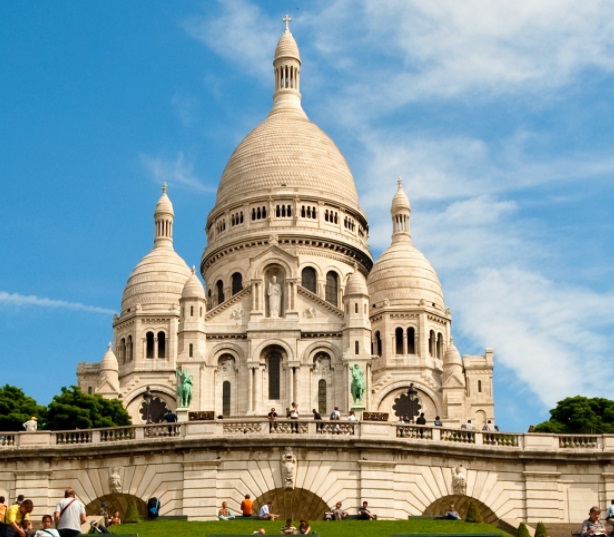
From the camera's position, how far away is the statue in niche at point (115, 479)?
47031 mm

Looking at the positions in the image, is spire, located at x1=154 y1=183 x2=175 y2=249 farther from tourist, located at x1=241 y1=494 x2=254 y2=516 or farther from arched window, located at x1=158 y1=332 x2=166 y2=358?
tourist, located at x1=241 y1=494 x2=254 y2=516

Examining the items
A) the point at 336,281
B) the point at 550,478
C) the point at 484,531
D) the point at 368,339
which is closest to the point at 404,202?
the point at 336,281

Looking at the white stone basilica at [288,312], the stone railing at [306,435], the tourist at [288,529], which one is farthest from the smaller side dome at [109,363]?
the tourist at [288,529]

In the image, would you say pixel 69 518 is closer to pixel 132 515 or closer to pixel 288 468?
pixel 132 515

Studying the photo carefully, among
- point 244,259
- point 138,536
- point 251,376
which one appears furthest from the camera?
point 244,259

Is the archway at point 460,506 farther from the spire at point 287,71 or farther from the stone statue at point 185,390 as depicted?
the spire at point 287,71

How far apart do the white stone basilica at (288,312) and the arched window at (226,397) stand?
0.10m

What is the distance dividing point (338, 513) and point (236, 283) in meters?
79.5

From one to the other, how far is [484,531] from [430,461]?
7222mm

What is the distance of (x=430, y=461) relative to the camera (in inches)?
1861

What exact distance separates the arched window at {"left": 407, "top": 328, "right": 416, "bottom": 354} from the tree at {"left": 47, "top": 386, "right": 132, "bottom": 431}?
28.7 meters

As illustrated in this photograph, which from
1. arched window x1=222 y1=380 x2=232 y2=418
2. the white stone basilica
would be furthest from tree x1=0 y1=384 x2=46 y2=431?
arched window x1=222 y1=380 x2=232 y2=418

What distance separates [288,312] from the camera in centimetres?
11238

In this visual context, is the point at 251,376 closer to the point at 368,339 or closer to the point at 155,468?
the point at 368,339
